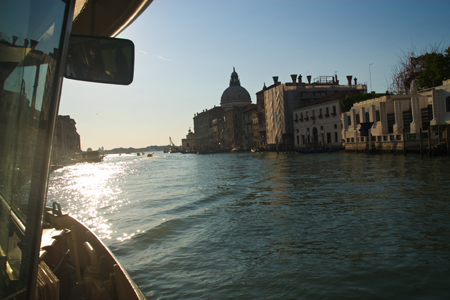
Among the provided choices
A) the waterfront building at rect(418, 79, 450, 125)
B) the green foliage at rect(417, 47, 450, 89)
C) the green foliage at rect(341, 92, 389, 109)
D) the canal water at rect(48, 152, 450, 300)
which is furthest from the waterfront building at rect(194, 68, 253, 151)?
the canal water at rect(48, 152, 450, 300)

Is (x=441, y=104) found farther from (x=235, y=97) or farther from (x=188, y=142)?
(x=188, y=142)

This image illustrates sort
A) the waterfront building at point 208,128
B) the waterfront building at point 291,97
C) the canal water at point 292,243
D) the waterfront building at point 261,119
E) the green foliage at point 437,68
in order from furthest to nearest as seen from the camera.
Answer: the waterfront building at point 208,128, the waterfront building at point 261,119, the waterfront building at point 291,97, the green foliage at point 437,68, the canal water at point 292,243

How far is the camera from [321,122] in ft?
127

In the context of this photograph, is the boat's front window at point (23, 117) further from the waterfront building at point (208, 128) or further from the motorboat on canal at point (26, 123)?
the waterfront building at point (208, 128)

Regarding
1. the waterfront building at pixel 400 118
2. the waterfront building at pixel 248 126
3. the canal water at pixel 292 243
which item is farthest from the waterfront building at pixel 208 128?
the canal water at pixel 292 243

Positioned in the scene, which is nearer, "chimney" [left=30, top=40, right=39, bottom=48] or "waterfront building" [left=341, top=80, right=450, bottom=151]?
"chimney" [left=30, top=40, right=39, bottom=48]

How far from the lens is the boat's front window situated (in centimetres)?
99

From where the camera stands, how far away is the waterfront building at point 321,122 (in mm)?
36031

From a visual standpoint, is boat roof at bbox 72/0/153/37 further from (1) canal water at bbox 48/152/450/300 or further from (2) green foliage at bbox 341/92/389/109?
(2) green foliage at bbox 341/92/389/109

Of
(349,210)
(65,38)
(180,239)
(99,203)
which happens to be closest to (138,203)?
(99,203)

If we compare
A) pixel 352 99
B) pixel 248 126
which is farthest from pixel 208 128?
pixel 352 99

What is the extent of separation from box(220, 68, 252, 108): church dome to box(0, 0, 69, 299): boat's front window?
86.9 meters

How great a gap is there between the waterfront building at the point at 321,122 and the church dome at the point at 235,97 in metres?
44.4

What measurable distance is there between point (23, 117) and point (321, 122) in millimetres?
39104
